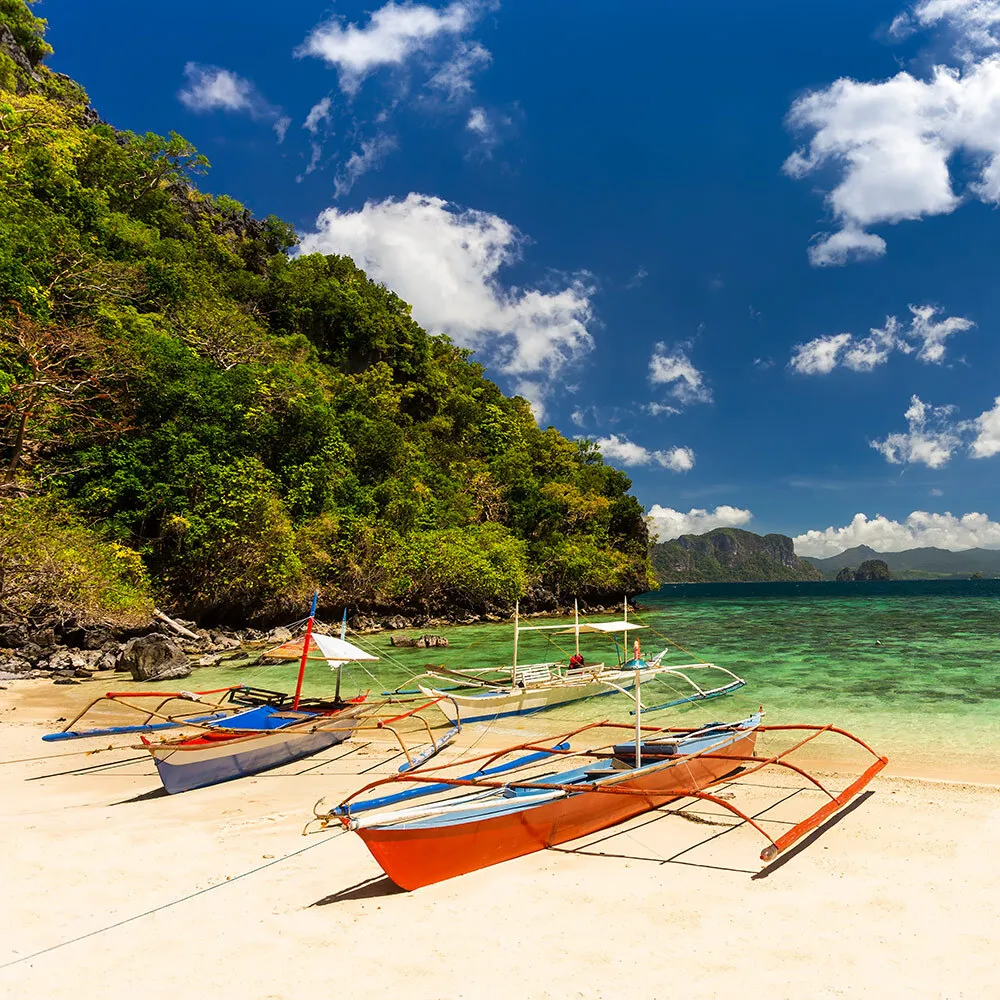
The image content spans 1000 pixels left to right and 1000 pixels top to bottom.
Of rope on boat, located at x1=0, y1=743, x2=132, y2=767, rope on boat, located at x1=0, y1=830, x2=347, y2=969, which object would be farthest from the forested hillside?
rope on boat, located at x1=0, y1=830, x2=347, y2=969

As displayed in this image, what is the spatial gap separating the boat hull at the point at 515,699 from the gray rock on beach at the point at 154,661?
1013 cm

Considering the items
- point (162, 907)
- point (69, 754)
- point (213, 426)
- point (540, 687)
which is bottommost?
point (69, 754)

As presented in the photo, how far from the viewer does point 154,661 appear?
63.9 ft

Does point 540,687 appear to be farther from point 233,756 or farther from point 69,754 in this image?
point 69,754

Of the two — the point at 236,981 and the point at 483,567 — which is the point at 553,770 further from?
the point at 483,567

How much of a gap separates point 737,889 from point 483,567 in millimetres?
34404

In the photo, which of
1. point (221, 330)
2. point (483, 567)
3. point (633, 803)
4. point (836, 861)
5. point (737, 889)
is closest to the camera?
point (737, 889)

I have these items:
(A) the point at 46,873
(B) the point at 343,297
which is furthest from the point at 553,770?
(B) the point at 343,297

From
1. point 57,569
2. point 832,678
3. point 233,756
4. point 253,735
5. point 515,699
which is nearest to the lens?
point 233,756

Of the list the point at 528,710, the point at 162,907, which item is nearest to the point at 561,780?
the point at 162,907

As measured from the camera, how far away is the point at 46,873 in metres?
6.30

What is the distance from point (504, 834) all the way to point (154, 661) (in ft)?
58.0

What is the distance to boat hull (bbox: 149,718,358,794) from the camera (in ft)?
29.5

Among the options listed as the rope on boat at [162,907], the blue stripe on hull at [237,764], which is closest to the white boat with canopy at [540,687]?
the blue stripe on hull at [237,764]
